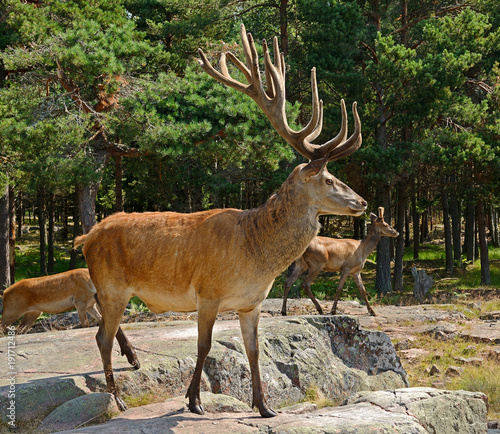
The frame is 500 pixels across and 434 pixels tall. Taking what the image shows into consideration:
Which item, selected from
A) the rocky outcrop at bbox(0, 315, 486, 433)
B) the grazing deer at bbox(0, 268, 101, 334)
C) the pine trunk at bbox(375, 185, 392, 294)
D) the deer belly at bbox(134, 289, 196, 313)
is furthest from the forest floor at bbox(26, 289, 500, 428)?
the pine trunk at bbox(375, 185, 392, 294)

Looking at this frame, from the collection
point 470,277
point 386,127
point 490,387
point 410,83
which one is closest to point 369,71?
point 410,83

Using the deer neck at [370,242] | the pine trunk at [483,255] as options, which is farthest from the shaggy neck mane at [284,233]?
the pine trunk at [483,255]

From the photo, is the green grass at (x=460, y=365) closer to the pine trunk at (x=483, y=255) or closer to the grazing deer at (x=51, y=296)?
the grazing deer at (x=51, y=296)

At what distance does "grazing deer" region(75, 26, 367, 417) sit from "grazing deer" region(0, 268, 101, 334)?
522cm

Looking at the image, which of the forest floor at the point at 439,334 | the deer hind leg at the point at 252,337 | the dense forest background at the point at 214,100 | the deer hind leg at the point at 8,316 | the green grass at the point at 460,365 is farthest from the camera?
the dense forest background at the point at 214,100

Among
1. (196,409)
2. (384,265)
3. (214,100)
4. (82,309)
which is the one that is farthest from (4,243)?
(196,409)

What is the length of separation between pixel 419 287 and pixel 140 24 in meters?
14.7

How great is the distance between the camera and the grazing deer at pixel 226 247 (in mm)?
5133

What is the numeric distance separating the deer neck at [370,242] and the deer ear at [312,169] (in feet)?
30.4

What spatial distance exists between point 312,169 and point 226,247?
1080 millimetres

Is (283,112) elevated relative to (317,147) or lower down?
elevated

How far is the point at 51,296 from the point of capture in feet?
35.0

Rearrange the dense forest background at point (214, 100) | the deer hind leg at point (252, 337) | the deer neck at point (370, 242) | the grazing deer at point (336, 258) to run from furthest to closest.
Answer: the deer neck at point (370, 242) → the grazing deer at point (336, 258) → the dense forest background at point (214, 100) → the deer hind leg at point (252, 337)

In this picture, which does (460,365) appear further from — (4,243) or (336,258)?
(4,243)
